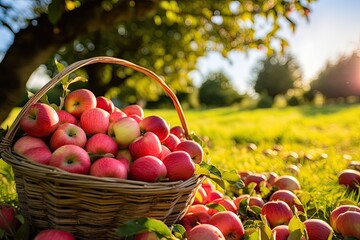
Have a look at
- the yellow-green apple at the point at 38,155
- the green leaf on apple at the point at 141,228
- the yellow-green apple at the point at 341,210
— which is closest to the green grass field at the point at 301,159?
the yellow-green apple at the point at 341,210

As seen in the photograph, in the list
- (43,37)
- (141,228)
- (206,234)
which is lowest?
(206,234)

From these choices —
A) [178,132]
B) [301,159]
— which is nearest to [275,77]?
[301,159]

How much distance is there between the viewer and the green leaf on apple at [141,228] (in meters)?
1.31

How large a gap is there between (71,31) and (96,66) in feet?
32.5

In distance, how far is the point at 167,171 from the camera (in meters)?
1.71

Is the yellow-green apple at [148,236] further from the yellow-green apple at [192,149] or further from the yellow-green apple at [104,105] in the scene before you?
the yellow-green apple at [104,105]

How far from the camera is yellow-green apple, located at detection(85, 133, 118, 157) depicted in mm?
1732

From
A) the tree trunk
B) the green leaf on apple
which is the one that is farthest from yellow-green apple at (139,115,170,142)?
the tree trunk

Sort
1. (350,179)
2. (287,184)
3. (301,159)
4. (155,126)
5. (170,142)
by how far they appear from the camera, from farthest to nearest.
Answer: (301,159), (350,179), (287,184), (170,142), (155,126)

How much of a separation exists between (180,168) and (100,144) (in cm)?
36

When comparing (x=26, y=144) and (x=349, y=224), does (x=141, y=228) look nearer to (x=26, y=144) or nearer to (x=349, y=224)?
(x=26, y=144)

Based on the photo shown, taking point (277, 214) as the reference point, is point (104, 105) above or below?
above

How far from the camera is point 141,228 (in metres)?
1.33

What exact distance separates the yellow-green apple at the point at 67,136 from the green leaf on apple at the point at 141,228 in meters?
0.53
